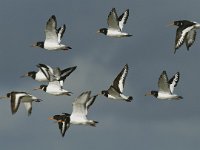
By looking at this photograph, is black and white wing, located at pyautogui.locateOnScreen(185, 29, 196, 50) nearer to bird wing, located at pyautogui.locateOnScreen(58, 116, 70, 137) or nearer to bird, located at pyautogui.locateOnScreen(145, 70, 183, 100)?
bird, located at pyautogui.locateOnScreen(145, 70, 183, 100)

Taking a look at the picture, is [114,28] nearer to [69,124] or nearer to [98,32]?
[98,32]

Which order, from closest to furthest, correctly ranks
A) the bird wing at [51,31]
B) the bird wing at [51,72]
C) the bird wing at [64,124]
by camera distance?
the bird wing at [64,124] → the bird wing at [51,72] → the bird wing at [51,31]

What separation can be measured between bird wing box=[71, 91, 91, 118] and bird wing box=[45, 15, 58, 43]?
Result: 7.27 metres

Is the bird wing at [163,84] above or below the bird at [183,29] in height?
below

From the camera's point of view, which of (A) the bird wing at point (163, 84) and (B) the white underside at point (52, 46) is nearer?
(A) the bird wing at point (163, 84)

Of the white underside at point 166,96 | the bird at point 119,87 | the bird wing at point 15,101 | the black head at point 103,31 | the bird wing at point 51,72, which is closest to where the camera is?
the bird wing at point 15,101

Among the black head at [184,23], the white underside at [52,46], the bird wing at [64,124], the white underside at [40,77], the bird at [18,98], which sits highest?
the black head at [184,23]

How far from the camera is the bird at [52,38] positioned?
265 feet

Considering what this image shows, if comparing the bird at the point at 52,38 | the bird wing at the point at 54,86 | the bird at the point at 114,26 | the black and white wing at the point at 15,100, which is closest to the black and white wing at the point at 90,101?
the bird wing at the point at 54,86

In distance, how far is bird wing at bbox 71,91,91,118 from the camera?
7426 cm

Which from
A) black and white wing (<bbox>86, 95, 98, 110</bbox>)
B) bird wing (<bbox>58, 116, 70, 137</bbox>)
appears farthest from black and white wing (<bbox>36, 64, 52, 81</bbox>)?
black and white wing (<bbox>86, 95, 98, 110</bbox>)

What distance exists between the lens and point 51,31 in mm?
81562

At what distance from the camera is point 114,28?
83.1 meters

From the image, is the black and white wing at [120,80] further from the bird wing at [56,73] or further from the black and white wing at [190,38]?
the black and white wing at [190,38]
